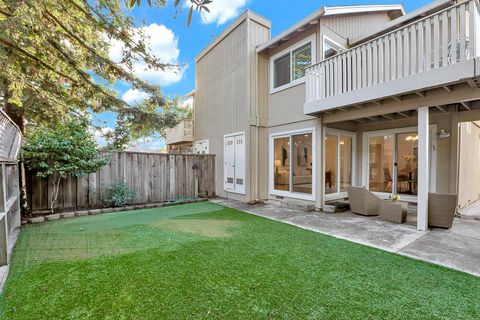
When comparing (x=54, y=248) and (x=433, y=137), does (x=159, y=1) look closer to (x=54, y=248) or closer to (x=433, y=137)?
(x=54, y=248)

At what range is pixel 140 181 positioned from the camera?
25.5 feet

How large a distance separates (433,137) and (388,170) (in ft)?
5.21

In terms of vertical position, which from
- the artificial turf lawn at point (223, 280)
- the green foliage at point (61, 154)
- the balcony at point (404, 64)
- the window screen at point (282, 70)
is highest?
the window screen at point (282, 70)

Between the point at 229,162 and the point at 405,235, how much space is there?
19.5 feet

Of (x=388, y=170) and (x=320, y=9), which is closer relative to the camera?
(x=320, y=9)

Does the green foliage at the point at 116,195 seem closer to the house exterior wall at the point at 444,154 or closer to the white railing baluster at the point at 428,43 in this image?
the white railing baluster at the point at 428,43

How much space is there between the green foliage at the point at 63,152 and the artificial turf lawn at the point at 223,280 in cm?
193

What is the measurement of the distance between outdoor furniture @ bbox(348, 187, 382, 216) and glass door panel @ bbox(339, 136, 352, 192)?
5.21 ft

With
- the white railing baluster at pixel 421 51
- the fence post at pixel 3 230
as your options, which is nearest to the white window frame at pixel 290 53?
the white railing baluster at pixel 421 51

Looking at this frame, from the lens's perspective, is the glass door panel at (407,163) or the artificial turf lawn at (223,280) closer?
the artificial turf lawn at (223,280)

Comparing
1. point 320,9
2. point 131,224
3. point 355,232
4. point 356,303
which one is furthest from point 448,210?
point 131,224

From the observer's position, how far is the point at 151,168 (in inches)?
317

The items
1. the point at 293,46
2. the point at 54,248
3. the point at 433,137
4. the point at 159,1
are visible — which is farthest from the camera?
the point at 293,46

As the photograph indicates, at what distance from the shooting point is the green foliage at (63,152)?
5.59 meters
